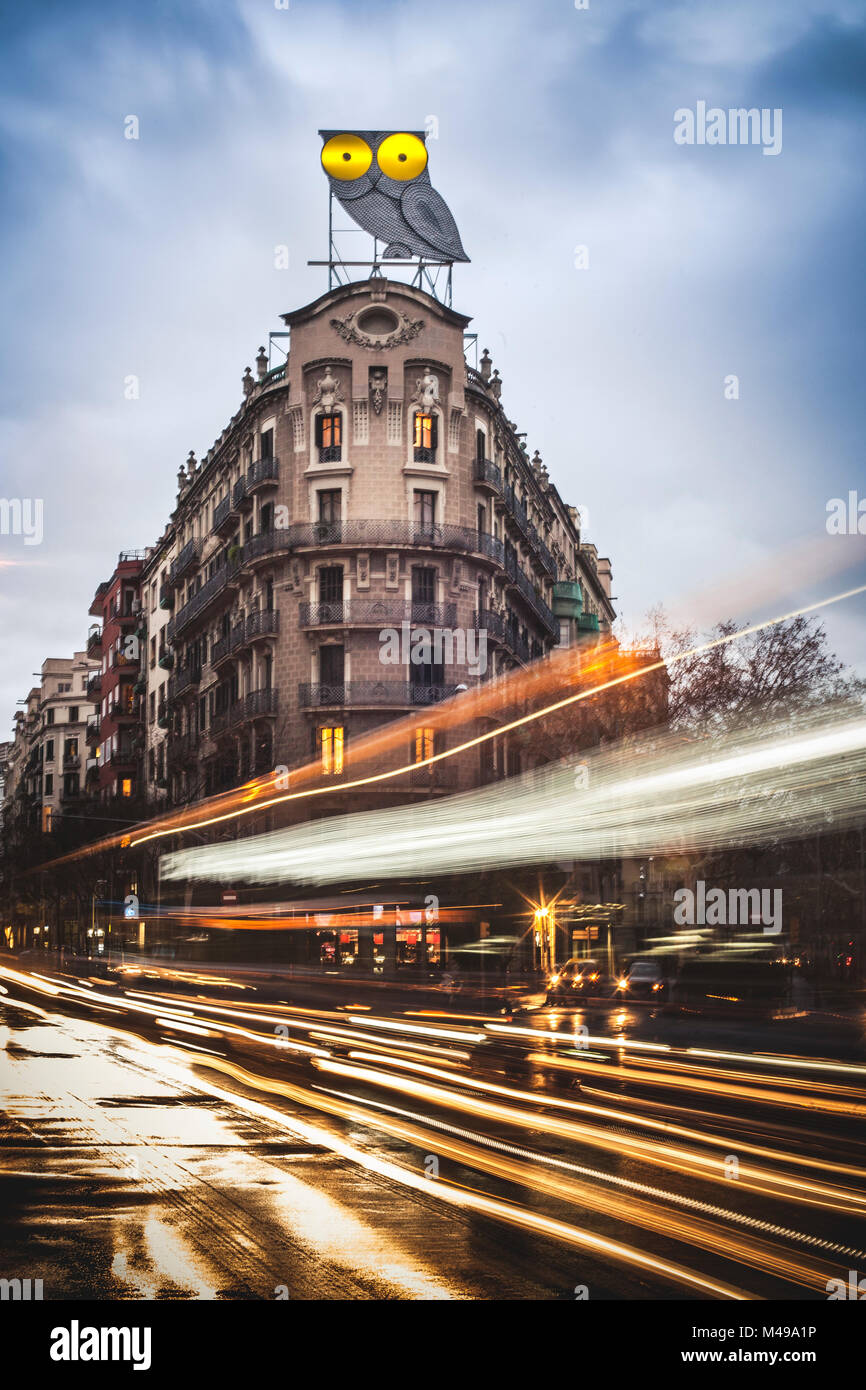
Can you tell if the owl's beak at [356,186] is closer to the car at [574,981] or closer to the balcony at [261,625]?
the balcony at [261,625]

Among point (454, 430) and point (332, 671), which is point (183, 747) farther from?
point (454, 430)

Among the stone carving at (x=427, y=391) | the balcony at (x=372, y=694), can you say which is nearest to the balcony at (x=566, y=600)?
the stone carving at (x=427, y=391)

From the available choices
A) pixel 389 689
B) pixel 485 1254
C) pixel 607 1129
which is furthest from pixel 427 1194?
pixel 389 689

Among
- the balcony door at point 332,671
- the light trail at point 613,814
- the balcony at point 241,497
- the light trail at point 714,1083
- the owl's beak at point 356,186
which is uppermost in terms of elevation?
the owl's beak at point 356,186

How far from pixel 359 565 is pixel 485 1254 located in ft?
140

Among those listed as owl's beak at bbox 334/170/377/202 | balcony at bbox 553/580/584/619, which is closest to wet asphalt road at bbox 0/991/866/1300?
owl's beak at bbox 334/170/377/202

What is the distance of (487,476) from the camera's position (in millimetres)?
52125

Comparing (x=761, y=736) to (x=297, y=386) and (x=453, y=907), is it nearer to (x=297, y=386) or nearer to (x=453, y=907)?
(x=453, y=907)

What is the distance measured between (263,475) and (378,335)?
23.4 ft

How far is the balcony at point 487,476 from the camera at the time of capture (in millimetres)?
51656

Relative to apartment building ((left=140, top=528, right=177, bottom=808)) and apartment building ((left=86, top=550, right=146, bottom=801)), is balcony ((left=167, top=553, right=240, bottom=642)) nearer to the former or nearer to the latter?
apartment building ((left=140, top=528, right=177, bottom=808))

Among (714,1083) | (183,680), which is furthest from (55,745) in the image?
(714,1083)

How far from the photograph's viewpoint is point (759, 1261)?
7305 millimetres

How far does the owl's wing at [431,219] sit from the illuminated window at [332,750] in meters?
20.0
